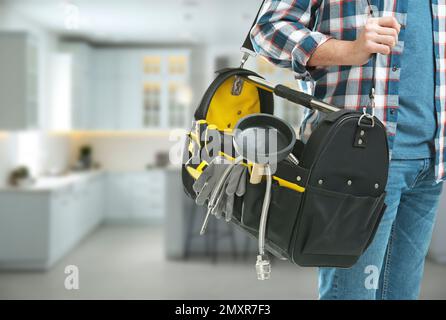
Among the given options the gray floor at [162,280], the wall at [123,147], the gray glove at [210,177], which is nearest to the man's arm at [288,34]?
the gray glove at [210,177]

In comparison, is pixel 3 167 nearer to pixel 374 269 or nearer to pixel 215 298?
pixel 215 298

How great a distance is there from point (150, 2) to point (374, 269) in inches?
124

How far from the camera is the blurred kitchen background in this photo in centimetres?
312

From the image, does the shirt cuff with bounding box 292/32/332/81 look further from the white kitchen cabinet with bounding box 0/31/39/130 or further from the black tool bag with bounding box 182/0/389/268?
the white kitchen cabinet with bounding box 0/31/39/130

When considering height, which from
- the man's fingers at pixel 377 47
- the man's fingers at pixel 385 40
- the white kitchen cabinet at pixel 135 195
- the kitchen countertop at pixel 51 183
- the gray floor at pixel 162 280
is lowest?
the gray floor at pixel 162 280

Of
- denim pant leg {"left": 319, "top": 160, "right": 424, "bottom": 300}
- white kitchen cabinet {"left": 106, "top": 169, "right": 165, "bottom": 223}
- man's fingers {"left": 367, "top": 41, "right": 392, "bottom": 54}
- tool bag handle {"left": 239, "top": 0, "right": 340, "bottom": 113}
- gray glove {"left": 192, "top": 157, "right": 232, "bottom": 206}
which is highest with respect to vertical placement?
man's fingers {"left": 367, "top": 41, "right": 392, "bottom": 54}

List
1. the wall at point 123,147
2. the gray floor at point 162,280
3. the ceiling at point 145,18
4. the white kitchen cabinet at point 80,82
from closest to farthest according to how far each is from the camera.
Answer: the gray floor at point 162,280
the ceiling at point 145,18
the white kitchen cabinet at point 80,82
the wall at point 123,147

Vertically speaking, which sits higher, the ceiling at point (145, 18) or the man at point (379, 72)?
the ceiling at point (145, 18)

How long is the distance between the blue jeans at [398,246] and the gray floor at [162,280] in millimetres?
1990

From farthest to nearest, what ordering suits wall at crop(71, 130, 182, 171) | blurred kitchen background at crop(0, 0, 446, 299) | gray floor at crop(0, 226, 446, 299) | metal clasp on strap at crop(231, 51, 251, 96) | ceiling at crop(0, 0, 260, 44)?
wall at crop(71, 130, 182, 171) < ceiling at crop(0, 0, 260, 44) < blurred kitchen background at crop(0, 0, 446, 299) < gray floor at crop(0, 226, 446, 299) < metal clasp on strap at crop(231, 51, 251, 96)

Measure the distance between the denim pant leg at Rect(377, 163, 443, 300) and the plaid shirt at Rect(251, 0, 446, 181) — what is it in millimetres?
53

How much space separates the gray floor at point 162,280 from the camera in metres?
2.78

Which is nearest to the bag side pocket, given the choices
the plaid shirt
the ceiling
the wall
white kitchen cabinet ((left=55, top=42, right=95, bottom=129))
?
the plaid shirt

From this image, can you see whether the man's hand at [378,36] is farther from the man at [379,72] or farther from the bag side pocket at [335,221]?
the bag side pocket at [335,221]
